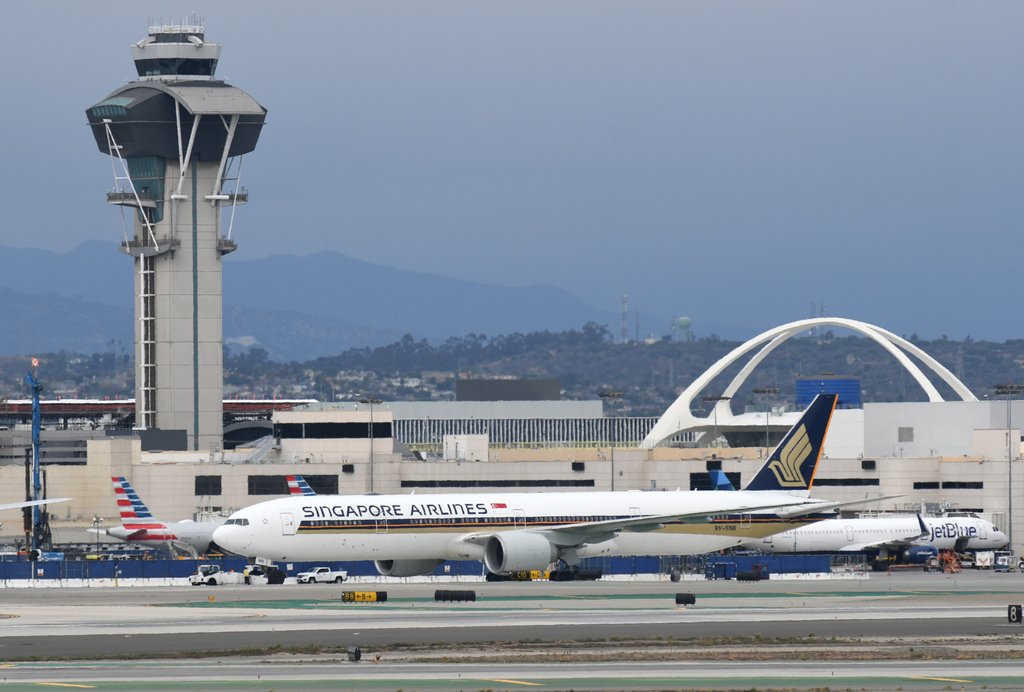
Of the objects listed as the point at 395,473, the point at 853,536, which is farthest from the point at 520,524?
the point at 395,473

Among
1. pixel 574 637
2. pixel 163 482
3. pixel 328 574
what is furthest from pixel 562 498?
pixel 163 482

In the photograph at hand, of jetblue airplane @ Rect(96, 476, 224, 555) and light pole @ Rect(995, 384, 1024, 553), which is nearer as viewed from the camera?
jetblue airplane @ Rect(96, 476, 224, 555)

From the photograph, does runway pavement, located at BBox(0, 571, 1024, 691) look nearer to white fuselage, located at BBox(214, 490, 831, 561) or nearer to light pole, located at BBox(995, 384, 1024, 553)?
white fuselage, located at BBox(214, 490, 831, 561)

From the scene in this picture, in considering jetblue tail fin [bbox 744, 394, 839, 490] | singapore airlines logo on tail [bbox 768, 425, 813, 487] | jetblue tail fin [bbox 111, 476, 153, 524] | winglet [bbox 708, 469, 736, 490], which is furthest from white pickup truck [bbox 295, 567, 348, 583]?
winglet [bbox 708, 469, 736, 490]

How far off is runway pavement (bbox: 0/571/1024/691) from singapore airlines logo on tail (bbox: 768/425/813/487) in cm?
1684

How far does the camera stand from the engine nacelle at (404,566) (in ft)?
311

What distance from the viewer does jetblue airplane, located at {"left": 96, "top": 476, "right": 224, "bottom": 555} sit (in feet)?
406

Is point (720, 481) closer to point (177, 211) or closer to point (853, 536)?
point (853, 536)

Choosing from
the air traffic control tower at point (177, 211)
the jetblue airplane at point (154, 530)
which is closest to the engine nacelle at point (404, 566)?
the jetblue airplane at point (154, 530)

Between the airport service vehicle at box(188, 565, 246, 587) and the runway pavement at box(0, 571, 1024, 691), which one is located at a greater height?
the runway pavement at box(0, 571, 1024, 691)

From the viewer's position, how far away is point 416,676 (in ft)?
158

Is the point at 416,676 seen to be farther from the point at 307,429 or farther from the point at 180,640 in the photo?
the point at 307,429

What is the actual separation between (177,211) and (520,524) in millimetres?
101919

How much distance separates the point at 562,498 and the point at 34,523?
184ft
